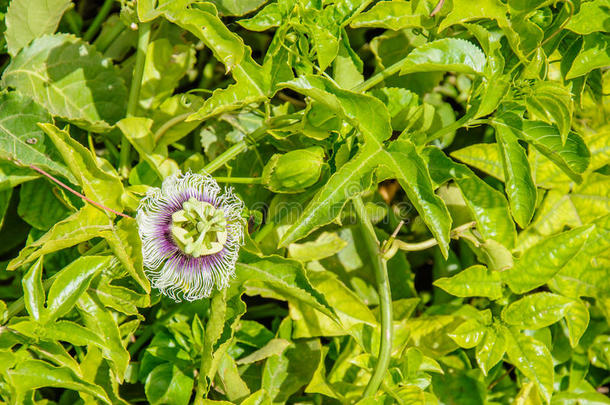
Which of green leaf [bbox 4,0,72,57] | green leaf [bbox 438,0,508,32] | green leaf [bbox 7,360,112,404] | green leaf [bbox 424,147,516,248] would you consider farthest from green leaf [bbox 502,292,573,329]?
green leaf [bbox 4,0,72,57]

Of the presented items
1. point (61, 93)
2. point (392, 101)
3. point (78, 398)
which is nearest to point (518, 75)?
point (392, 101)

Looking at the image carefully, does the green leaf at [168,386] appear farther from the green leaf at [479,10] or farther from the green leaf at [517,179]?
the green leaf at [479,10]

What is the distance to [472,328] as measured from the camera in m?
1.05

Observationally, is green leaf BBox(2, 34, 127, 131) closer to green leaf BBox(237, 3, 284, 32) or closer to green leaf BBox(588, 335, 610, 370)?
green leaf BBox(237, 3, 284, 32)

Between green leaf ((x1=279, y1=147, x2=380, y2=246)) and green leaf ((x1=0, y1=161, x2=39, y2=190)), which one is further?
green leaf ((x1=0, y1=161, x2=39, y2=190))

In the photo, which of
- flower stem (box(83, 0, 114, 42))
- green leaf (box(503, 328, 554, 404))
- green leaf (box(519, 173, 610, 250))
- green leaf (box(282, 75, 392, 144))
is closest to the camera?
green leaf (box(282, 75, 392, 144))

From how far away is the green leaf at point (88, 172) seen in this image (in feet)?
2.92

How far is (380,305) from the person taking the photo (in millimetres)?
1014

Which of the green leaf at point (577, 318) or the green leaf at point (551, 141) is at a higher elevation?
the green leaf at point (551, 141)

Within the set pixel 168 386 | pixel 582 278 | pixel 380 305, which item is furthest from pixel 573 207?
pixel 168 386

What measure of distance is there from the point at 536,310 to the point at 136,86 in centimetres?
82

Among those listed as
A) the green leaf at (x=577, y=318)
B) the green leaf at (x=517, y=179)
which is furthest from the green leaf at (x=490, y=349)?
the green leaf at (x=517, y=179)

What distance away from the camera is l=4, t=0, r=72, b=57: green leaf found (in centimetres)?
111

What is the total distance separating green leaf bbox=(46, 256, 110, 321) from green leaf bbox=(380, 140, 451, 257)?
47 cm
